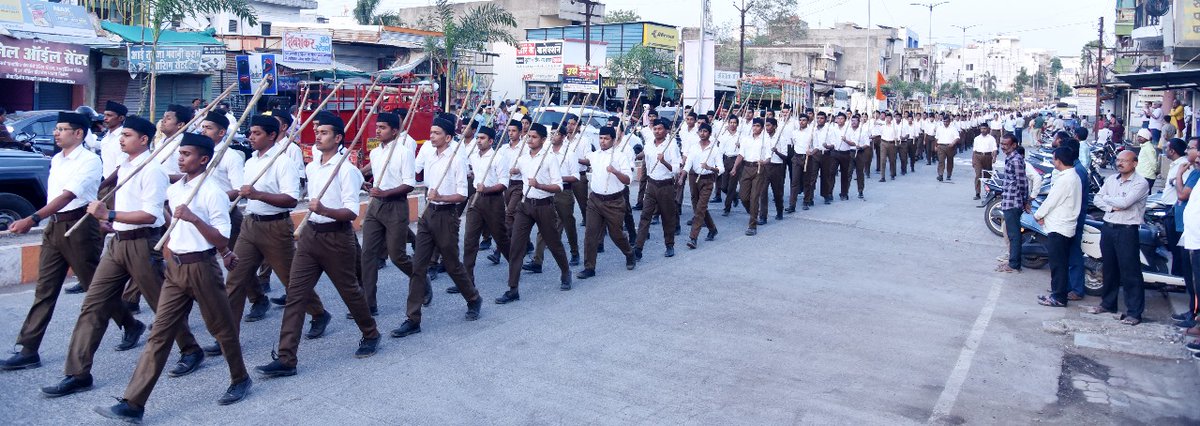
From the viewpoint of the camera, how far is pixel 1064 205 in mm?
8844

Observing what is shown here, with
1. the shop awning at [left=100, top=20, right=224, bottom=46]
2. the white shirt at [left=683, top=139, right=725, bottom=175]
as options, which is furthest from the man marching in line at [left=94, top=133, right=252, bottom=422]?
the shop awning at [left=100, top=20, right=224, bottom=46]

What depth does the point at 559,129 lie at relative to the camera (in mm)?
10008

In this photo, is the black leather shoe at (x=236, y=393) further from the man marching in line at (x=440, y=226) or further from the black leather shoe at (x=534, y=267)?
the black leather shoe at (x=534, y=267)

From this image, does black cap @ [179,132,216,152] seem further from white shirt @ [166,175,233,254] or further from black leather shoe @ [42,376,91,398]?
black leather shoe @ [42,376,91,398]

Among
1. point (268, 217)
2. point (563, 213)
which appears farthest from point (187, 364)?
point (563, 213)

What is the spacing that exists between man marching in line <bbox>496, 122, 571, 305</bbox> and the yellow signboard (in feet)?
117

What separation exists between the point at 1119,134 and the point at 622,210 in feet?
80.6

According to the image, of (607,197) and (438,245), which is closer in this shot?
(438,245)

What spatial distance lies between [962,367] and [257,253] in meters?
4.98

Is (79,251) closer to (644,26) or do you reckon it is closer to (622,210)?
(622,210)

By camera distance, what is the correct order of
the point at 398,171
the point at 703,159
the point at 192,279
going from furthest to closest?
the point at 703,159
the point at 398,171
the point at 192,279

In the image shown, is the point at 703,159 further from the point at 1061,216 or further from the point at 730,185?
the point at 1061,216

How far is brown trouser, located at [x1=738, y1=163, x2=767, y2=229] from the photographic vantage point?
13.2 m

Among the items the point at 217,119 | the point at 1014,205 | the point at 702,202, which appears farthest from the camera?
the point at 702,202
